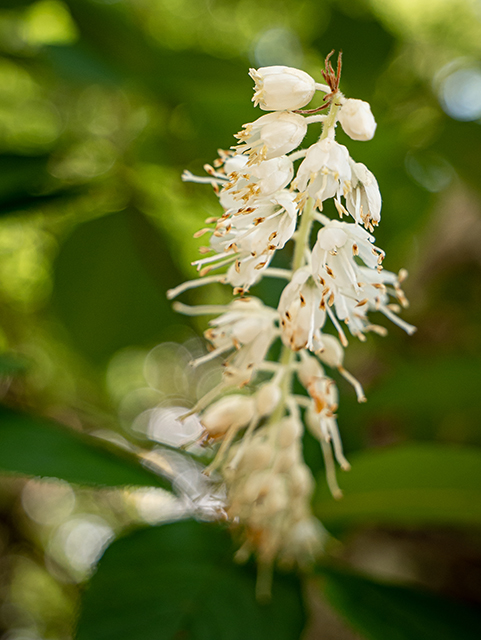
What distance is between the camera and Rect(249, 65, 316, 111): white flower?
48 centimetres

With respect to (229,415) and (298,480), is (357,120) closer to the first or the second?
(229,415)

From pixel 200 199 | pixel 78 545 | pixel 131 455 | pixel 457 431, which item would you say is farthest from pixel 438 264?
pixel 78 545

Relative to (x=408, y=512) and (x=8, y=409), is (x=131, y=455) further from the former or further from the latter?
(x=408, y=512)

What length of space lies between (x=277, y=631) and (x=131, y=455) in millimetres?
363

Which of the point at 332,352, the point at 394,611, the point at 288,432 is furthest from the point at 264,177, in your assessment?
the point at 394,611

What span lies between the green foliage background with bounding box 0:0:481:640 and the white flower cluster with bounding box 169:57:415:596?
17 centimetres

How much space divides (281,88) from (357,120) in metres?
0.07

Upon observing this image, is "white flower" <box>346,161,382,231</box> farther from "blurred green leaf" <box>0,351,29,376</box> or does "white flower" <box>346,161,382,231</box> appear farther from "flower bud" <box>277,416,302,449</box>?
"blurred green leaf" <box>0,351,29,376</box>

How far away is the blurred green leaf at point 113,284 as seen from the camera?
1.45 metres

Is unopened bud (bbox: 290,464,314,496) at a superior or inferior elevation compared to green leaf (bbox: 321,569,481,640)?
superior

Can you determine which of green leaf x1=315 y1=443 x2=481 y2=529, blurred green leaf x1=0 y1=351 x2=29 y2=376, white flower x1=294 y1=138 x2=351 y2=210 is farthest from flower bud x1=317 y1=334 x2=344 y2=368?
blurred green leaf x1=0 y1=351 x2=29 y2=376

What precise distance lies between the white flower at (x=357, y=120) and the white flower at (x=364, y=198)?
5 cm

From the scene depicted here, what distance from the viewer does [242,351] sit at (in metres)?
0.66

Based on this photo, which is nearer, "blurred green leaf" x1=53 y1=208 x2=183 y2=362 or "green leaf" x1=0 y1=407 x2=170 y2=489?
"green leaf" x1=0 y1=407 x2=170 y2=489
